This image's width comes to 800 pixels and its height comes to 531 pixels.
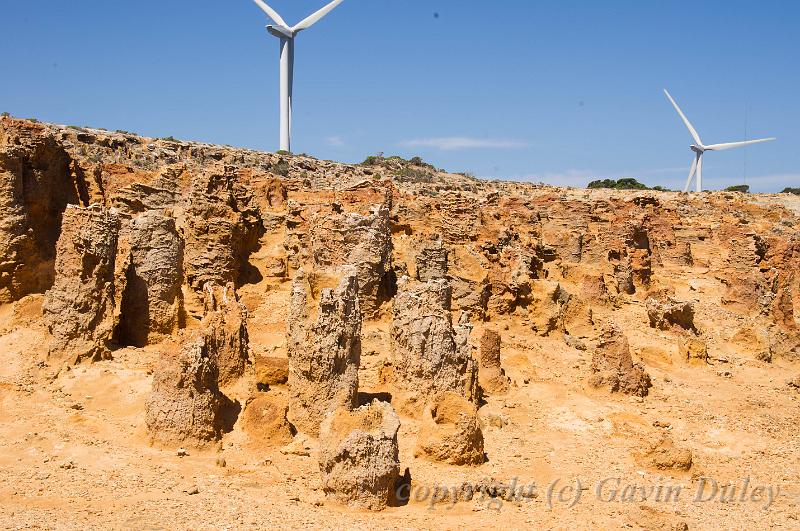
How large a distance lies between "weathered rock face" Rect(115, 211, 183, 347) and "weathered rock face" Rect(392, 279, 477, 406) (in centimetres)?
506

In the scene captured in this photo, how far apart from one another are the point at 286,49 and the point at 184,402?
1822 inches

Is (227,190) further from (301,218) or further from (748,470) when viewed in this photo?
(748,470)

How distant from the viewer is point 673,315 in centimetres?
1958

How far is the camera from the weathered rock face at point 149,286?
14.3 meters

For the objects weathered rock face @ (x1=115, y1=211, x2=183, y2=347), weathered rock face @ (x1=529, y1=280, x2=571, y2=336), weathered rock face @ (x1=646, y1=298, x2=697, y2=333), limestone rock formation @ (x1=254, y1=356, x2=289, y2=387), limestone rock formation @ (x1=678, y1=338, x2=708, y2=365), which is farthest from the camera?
weathered rock face @ (x1=646, y1=298, x2=697, y2=333)

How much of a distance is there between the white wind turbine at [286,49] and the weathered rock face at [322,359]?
1636 inches

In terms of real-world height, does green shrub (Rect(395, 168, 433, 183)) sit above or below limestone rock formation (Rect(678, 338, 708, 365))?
above

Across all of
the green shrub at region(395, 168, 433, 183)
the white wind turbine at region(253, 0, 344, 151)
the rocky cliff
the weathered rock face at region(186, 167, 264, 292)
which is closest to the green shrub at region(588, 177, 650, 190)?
the green shrub at region(395, 168, 433, 183)

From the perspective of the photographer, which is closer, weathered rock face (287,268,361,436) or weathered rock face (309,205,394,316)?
weathered rock face (287,268,361,436)

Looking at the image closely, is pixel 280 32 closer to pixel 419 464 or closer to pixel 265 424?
pixel 265 424

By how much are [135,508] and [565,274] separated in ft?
57.6

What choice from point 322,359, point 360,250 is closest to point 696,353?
point 360,250

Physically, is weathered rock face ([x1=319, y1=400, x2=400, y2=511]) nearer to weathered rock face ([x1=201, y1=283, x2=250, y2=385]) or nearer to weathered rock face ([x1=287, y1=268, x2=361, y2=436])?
weathered rock face ([x1=287, y1=268, x2=361, y2=436])

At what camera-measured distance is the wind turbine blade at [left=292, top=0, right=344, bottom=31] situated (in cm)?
4867
